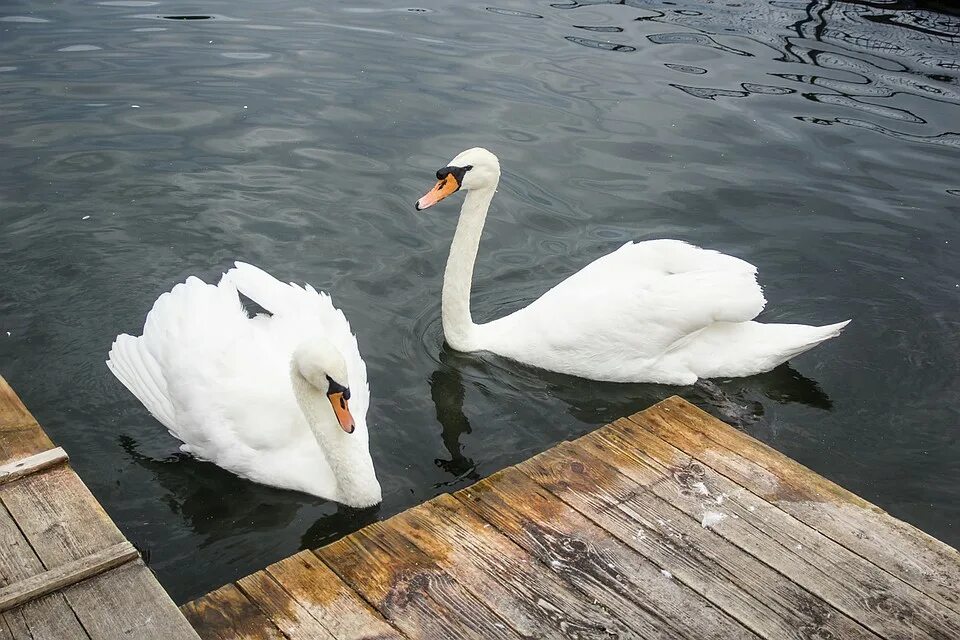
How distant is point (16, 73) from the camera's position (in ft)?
37.8

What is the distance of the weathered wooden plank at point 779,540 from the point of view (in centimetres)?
400

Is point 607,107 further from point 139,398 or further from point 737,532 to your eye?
point 737,532

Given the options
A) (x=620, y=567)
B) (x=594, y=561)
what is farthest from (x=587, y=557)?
(x=620, y=567)

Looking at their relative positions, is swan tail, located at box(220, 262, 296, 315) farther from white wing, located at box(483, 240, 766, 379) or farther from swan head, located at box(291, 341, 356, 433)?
white wing, located at box(483, 240, 766, 379)

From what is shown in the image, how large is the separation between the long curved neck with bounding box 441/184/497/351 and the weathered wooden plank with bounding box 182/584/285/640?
3.37 meters

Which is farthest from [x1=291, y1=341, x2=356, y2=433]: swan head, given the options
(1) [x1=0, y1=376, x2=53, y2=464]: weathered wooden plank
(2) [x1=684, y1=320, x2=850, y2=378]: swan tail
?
(2) [x1=684, y1=320, x2=850, y2=378]: swan tail

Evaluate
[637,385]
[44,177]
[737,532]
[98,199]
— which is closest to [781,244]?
[637,385]

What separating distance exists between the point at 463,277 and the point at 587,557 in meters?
3.20

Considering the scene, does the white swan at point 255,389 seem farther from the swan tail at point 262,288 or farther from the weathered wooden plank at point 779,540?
the weathered wooden plank at point 779,540

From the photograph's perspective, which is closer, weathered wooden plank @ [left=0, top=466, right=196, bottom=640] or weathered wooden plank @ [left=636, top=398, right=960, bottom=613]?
weathered wooden plank @ [left=0, top=466, right=196, bottom=640]

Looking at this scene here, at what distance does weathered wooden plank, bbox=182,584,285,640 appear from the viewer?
379cm

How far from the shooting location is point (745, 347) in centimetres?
691

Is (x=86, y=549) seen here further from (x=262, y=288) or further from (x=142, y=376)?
(x=262, y=288)

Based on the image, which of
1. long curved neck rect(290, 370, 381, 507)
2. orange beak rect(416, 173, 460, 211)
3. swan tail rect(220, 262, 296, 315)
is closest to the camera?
long curved neck rect(290, 370, 381, 507)
